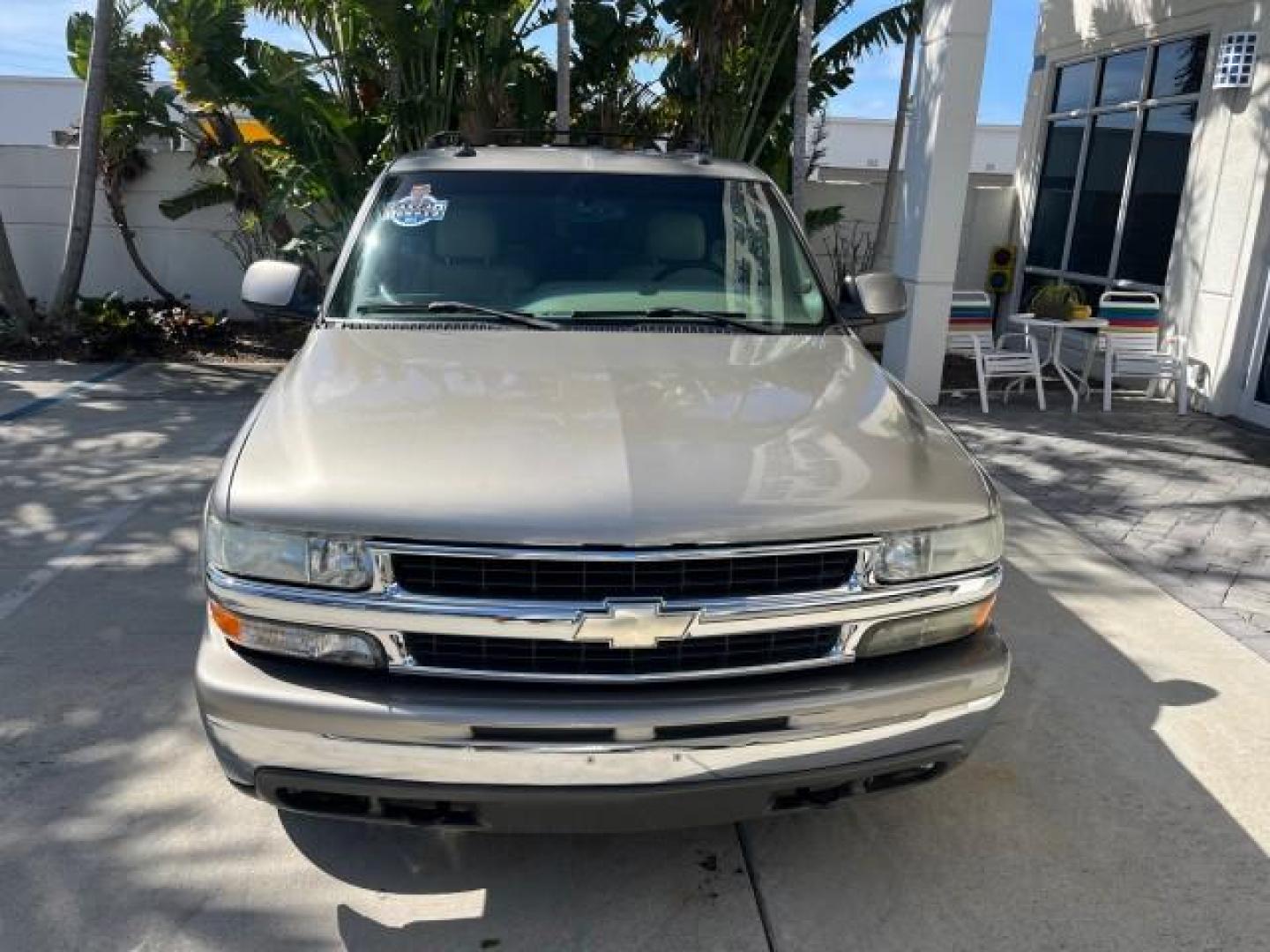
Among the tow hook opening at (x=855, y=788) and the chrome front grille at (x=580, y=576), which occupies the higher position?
the chrome front grille at (x=580, y=576)

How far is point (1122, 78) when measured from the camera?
33.2ft

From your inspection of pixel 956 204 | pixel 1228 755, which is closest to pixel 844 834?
pixel 1228 755

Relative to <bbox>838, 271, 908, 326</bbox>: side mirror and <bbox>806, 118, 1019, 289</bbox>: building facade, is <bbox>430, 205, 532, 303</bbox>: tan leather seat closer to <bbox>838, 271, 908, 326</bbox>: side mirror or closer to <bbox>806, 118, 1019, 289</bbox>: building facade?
<bbox>838, 271, 908, 326</bbox>: side mirror

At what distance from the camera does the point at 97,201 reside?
11.3m

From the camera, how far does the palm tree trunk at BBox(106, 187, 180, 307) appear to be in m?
11.1

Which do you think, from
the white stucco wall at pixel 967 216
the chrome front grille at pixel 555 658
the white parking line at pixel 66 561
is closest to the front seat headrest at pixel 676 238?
the chrome front grille at pixel 555 658

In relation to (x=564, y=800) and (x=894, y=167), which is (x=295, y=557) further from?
(x=894, y=167)

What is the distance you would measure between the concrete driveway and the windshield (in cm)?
168

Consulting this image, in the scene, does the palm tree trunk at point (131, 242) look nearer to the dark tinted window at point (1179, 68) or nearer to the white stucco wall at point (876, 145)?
the dark tinted window at point (1179, 68)

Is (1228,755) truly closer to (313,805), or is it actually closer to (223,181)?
(313,805)

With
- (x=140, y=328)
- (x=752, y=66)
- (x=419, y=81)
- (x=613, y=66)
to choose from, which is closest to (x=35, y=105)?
(x=140, y=328)

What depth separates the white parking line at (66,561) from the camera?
4488 millimetres

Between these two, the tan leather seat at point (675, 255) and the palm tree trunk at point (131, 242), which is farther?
the palm tree trunk at point (131, 242)

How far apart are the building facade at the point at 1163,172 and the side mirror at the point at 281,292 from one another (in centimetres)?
747
